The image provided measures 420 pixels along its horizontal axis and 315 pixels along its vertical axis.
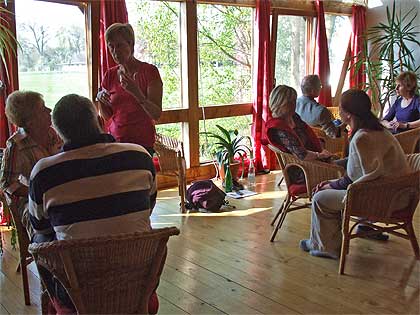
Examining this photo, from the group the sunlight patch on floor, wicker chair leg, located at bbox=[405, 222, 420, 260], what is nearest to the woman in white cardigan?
wicker chair leg, located at bbox=[405, 222, 420, 260]

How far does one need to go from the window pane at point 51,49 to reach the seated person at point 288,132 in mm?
2040

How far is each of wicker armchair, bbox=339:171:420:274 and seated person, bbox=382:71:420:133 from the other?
2174mm

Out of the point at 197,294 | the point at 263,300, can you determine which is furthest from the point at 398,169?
the point at 197,294

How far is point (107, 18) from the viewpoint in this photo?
4.54 meters

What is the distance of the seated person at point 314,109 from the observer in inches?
194

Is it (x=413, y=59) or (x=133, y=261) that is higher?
(x=413, y=59)

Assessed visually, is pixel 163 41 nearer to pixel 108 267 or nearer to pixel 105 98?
pixel 105 98

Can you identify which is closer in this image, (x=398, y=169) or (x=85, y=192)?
(x=85, y=192)

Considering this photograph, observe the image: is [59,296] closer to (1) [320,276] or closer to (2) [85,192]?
(2) [85,192]

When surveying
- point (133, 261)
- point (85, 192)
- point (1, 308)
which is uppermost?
point (85, 192)

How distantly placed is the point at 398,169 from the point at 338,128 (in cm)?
225

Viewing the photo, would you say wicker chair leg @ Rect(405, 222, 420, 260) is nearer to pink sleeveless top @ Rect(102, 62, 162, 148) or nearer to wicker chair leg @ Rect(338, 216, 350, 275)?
wicker chair leg @ Rect(338, 216, 350, 275)

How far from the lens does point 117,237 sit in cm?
160

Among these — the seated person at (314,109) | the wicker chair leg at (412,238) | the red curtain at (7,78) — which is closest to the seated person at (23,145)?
the red curtain at (7,78)
